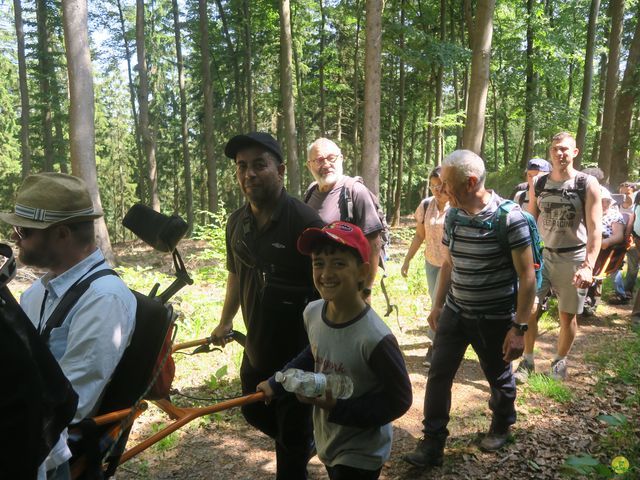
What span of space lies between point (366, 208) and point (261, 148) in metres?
1.86

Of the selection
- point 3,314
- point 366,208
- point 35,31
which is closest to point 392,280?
point 366,208

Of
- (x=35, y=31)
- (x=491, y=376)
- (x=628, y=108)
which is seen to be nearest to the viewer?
(x=491, y=376)

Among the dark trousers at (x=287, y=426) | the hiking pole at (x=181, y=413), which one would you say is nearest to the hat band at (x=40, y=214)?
the hiking pole at (x=181, y=413)

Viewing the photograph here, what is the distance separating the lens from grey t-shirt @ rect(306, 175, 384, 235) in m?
4.61

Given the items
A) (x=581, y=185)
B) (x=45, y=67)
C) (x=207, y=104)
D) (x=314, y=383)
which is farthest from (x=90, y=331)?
(x=45, y=67)

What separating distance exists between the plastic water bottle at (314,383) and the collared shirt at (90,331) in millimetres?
753

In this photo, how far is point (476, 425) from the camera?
15.0 ft

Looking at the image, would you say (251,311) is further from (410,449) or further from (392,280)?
(392,280)

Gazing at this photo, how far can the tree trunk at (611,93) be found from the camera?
1440 cm

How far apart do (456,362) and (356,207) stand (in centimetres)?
171

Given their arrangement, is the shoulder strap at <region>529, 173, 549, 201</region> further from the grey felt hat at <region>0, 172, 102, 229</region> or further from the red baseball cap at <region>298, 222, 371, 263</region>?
the grey felt hat at <region>0, 172, 102, 229</region>

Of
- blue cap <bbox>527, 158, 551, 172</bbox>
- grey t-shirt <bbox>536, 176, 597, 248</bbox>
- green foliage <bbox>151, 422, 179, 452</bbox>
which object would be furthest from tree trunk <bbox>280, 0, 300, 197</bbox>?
green foliage <bbox>151, 422, 179, 452</bbox>

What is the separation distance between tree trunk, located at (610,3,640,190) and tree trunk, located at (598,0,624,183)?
23cm

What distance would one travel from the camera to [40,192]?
6.90 ft
